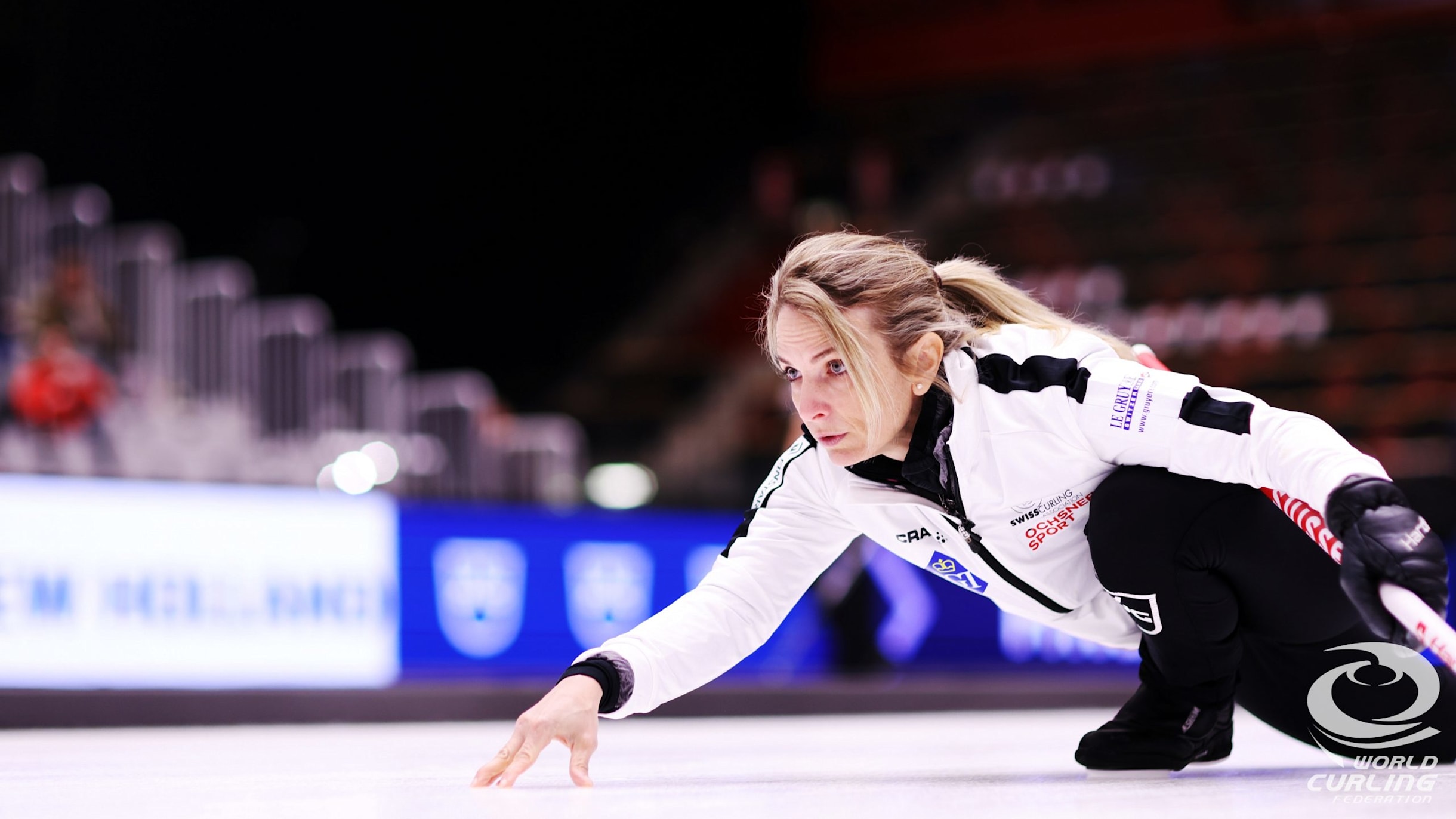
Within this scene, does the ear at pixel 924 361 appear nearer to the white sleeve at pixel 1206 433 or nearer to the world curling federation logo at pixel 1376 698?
the white sleeve at pixel 1206 433

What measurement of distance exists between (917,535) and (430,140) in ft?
32.4

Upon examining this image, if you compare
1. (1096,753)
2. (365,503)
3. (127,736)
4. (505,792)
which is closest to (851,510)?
(1096,753)

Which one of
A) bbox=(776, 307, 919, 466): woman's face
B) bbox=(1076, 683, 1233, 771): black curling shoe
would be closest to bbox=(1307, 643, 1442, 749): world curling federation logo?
bbox=(1076, 683, 1233, 771): black curling shoe

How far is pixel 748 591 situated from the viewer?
6.81 ft

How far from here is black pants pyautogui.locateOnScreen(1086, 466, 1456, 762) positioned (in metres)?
1.88

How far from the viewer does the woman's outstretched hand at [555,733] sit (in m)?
1.77

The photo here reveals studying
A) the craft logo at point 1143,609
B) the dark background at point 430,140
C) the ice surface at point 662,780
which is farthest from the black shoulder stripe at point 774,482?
the dark background at point 430,140

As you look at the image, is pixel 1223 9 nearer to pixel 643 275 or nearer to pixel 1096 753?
pixel 643 275

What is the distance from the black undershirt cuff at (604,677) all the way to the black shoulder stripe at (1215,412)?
30.3 inches

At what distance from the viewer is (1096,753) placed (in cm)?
208

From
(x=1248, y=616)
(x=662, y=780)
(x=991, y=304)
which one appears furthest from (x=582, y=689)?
(x=1248, y=616)

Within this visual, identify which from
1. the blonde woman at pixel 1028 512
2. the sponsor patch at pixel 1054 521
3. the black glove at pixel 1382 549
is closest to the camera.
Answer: the black glove at pixel 1382 549

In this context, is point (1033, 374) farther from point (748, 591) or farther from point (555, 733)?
point (555, 733)

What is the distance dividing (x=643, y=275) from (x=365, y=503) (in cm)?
790
